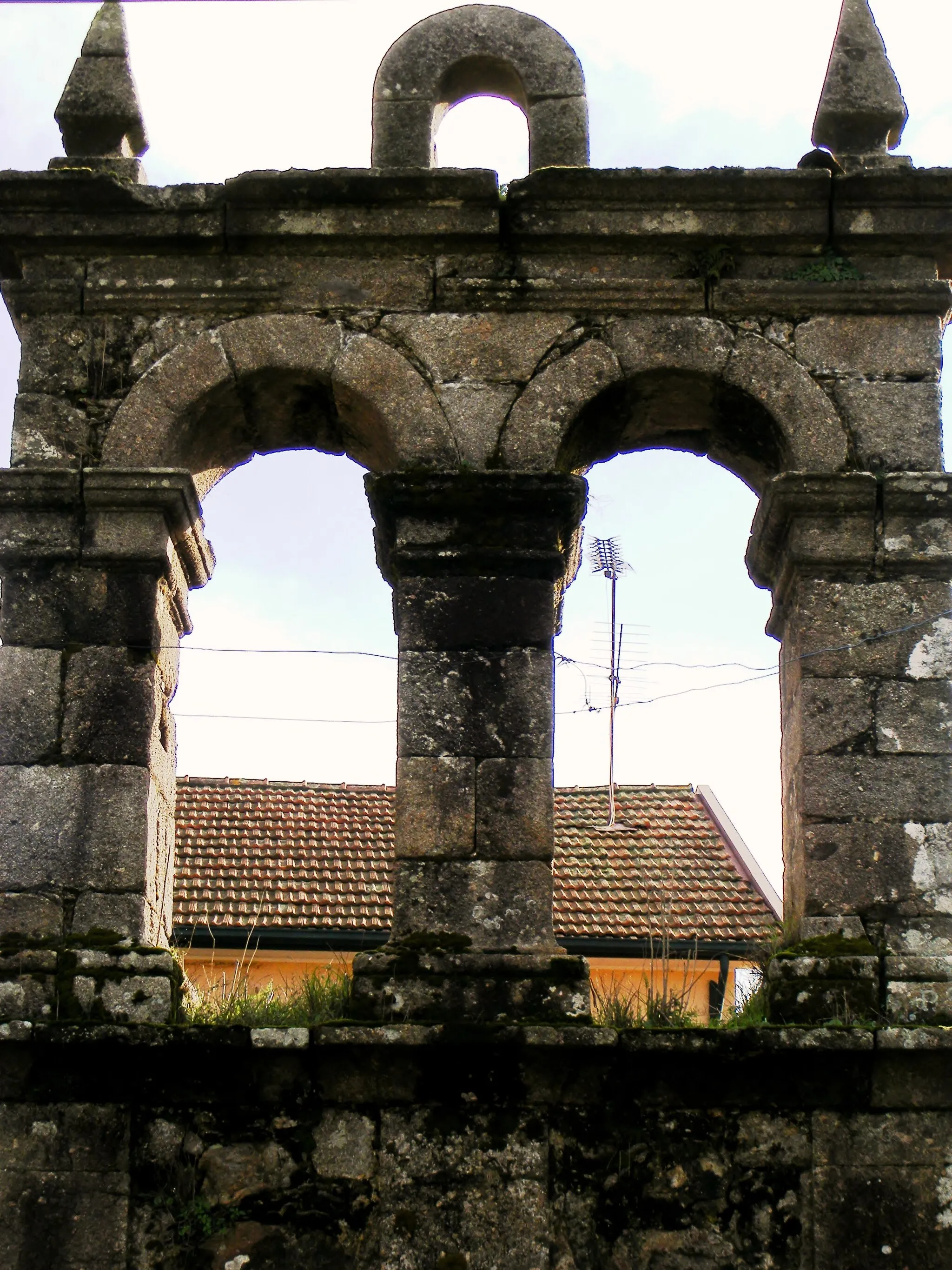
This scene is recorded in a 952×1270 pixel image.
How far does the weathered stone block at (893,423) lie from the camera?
679 cm

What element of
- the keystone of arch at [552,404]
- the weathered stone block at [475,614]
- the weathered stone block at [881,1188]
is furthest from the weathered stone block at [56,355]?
the weathered stone block at [881,1188]

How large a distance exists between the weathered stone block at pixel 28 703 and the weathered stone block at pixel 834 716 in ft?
9.17

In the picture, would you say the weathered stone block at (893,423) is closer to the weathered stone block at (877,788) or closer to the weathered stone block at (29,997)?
the weathered stone block at (877,788)

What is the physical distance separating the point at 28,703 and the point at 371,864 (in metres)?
6.17

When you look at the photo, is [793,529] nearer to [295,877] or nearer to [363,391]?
[363,391]

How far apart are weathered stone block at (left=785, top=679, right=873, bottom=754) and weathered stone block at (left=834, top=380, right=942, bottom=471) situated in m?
0.92

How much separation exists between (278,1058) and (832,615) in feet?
8.64

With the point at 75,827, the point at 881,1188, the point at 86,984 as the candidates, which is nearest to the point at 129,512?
the point at 75,827

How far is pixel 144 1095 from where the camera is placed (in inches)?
237

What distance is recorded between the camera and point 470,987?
240 inches

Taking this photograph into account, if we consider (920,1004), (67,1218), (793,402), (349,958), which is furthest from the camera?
(349,958)

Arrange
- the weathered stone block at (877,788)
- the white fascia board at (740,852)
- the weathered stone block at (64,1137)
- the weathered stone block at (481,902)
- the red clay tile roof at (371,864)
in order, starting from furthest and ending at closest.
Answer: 1. the white fascia board at (740,852)
2. the red clay tile roof at (371,864)
3. the weathered stone block at (877,788)
4. the weathered stone block at (481,902)
5. the weathered stone block at (64,1137)

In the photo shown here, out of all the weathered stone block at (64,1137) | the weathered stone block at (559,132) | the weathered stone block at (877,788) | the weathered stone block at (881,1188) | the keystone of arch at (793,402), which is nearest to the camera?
the weathered stone block at (881,1188)

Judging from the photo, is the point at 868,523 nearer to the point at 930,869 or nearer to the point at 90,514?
the point at 930,869
